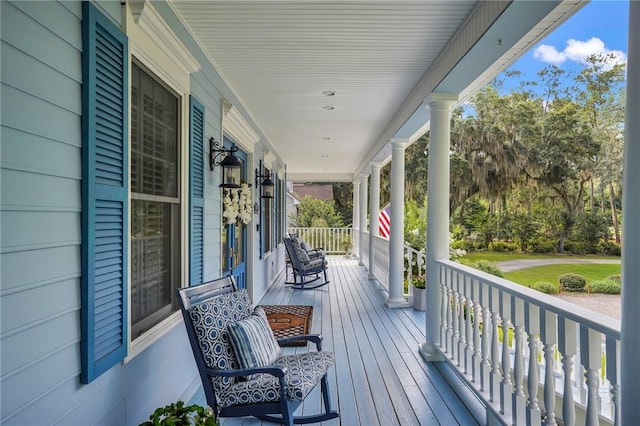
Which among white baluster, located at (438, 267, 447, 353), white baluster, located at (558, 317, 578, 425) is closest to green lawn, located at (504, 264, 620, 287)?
white baluster, located at (438, 267, 447, 353)

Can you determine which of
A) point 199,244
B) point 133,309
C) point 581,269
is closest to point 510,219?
point 581,269

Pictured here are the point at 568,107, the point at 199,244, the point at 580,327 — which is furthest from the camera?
the point at 568,107

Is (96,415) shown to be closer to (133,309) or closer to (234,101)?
(133,309)

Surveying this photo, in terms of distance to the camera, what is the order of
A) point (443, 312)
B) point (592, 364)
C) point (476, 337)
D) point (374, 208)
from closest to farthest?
point (592, 364), point (476, 337), point (443, 312), point (374, 208)

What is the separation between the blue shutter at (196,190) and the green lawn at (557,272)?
5.77 metres

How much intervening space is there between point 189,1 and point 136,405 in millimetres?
2310

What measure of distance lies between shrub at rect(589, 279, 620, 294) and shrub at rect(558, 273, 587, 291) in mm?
117

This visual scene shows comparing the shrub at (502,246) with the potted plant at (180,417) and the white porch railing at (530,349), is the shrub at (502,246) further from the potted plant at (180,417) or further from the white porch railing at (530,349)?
the potted plant at (180,417)

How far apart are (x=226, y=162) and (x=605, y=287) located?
5502 mm

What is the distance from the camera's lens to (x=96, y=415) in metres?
1.65

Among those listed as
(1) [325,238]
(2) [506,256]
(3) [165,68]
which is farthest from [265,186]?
(1) [325,238]

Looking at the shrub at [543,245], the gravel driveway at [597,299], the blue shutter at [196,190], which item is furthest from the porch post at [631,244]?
the shrub at [543,245]

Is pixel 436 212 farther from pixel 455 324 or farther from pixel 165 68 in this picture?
pixel 165 68

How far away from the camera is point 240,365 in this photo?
2.19 metres
